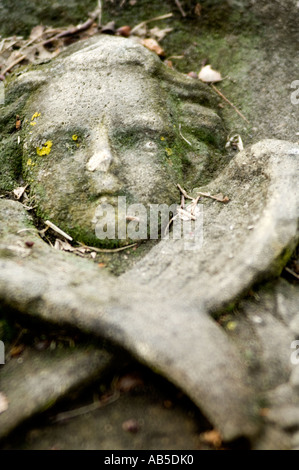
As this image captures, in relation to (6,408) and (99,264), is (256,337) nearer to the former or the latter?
(99,264)

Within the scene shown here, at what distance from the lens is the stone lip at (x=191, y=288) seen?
4.30 ft

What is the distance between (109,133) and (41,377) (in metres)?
→ 1.26

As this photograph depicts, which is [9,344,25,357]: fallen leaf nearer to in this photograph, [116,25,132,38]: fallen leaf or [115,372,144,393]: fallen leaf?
[115,372,144,393]: fallen leaf

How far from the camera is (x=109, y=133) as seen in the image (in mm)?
2086

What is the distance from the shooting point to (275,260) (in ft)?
5.18

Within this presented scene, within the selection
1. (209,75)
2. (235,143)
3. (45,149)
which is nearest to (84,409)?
(45,149)

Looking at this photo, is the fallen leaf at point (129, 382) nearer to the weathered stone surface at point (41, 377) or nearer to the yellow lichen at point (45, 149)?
the weathered stone surface at point (41, 377)

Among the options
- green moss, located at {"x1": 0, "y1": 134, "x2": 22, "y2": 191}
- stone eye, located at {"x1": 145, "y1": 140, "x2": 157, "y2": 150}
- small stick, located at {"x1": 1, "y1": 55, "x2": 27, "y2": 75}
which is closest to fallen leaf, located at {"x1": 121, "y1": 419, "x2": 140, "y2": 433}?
stone eye, located at {"x1": 145, "y1": 140, "x2": 157, "y2": 150}

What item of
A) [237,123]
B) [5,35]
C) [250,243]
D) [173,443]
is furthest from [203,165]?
[5,35]

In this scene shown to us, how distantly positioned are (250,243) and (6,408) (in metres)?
1.12

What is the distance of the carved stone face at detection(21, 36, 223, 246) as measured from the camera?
1978mm

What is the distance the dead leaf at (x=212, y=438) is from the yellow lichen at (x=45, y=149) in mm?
1591

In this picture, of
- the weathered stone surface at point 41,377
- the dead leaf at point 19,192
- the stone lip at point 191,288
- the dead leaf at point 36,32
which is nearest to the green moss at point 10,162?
the dead leaf at point 19,192

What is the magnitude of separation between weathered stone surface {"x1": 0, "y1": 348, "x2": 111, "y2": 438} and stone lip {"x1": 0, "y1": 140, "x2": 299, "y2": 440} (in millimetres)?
127
